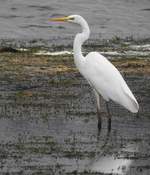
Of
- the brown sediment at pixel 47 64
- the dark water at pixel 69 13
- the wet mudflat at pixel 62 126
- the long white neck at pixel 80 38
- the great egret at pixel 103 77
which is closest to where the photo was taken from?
the wet mudflat at pixel 62 126

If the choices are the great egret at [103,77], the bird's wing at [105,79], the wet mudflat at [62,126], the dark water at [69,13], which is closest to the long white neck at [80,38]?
the great egret at [103,77]

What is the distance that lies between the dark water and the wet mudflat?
8435 millimetres

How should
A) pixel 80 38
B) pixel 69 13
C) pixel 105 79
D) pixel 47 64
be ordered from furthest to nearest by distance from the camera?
pixel 69 13 < pixel 47 64 < pixel 80 38 < pixel 105 79

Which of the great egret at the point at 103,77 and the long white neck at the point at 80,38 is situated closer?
the great egret at the point at 103,77

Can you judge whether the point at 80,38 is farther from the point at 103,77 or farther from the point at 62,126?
the point at 62,126

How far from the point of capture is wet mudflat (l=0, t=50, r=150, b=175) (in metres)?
10.4

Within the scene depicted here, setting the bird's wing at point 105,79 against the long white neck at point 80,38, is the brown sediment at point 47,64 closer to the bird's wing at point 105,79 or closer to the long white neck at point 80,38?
the long white neck at point 80,38

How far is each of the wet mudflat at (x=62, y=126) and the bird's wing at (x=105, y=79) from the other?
1.79ft

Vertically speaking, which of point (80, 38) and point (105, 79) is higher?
point (80, 38)

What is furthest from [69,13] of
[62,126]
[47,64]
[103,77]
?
[62,126]

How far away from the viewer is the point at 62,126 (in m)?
13.0

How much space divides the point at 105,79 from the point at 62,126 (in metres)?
1.16

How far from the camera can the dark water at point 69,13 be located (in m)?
29.7

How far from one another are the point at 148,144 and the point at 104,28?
2082 centimetres
